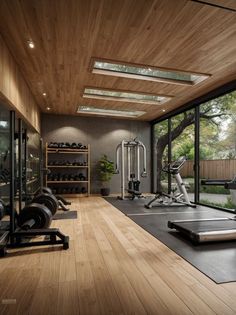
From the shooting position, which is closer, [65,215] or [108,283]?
[108,283]

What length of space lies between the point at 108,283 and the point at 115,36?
9.35ft

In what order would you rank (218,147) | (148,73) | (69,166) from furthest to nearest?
(69,166) → (218,147) → (148,73)

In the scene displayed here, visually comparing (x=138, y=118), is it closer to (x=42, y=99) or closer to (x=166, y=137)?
(x=166, y=137)

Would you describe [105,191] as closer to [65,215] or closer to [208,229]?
[65,215]

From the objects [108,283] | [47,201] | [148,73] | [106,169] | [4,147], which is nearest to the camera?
[108,283]

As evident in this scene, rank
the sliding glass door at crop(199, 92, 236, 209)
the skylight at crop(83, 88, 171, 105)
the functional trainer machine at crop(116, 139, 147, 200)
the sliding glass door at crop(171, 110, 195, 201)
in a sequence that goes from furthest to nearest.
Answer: the functional trainer machine at crop(116, 139, 147, 200) < the sliding glass door at crop(171, 110, 195, 201) < the skylight at crop(83, 88, 171, 105) < the sliding glass door at crop(199, 92, 236, 209)

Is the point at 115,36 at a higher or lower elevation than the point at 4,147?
higher

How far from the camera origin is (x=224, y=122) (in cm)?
512

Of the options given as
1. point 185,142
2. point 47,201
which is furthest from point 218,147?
point 47,201

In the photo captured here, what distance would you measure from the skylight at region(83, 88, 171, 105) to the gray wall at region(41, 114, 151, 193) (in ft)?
7.55

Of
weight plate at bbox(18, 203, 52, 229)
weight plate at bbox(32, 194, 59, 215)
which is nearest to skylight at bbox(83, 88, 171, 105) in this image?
weight plate at bbox(32, 194, 59, 215)

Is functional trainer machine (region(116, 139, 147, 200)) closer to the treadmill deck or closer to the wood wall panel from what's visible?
the treadmill deck

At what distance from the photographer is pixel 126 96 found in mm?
5910

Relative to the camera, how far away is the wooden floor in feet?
5.39
